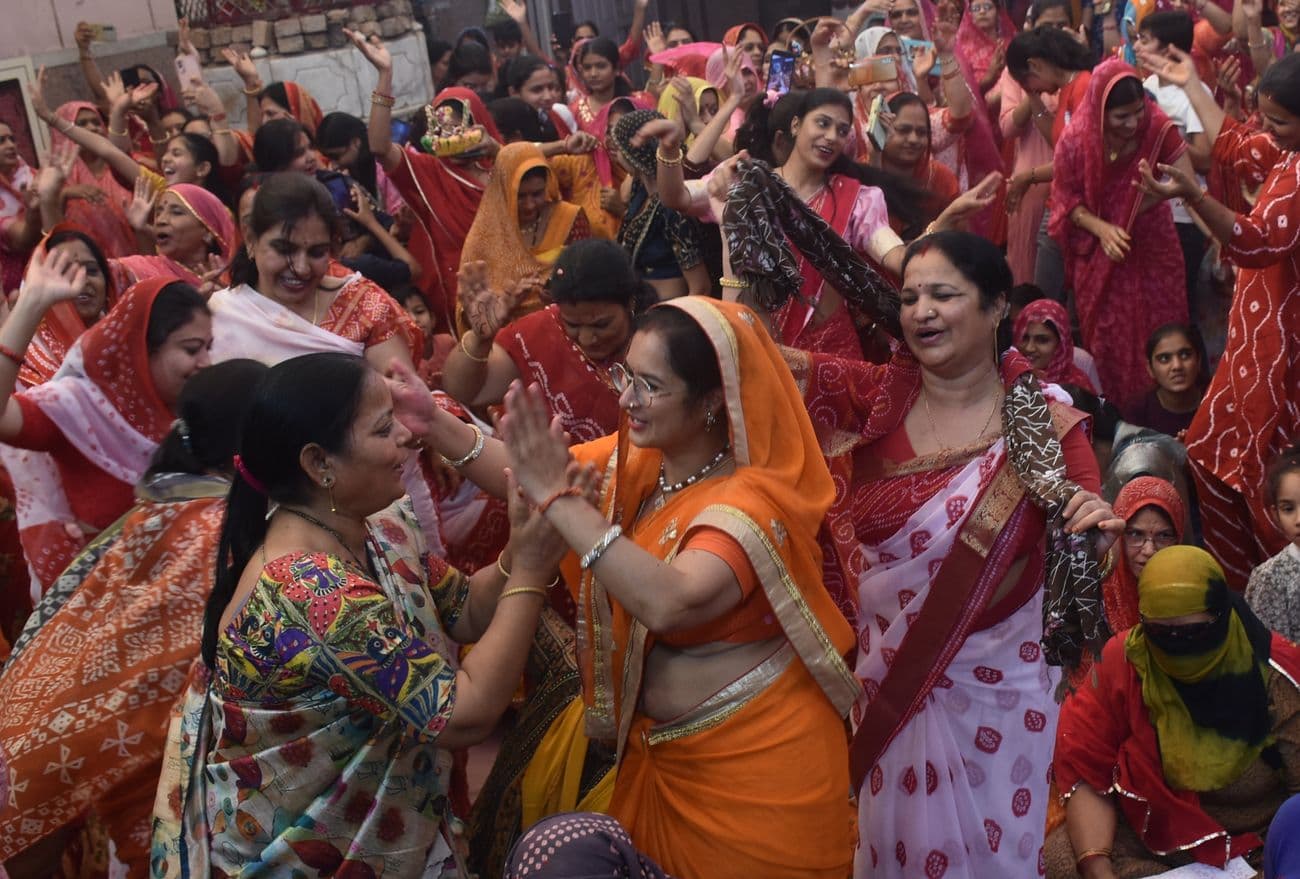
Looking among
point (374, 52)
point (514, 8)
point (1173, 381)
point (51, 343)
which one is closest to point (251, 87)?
point (374, 52)

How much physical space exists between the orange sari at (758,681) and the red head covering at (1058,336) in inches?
120

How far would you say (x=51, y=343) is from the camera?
4297mm

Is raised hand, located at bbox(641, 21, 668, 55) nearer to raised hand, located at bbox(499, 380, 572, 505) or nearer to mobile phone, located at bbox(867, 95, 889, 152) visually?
mobile phone, located at bbox(867, 95, 889, 152)

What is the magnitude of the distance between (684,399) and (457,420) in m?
0.64

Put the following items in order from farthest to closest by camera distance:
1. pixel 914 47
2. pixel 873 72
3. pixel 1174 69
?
pixel 914 47, pixel 873 72, pixel 1174 69

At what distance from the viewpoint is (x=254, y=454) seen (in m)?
2.34

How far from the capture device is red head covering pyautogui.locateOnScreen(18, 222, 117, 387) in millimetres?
4211

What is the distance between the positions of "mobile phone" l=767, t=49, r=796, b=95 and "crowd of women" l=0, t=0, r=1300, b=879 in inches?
95.7

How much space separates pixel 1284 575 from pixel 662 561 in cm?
242

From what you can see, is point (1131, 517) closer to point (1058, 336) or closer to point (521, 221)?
Answer: point (1058, 336)

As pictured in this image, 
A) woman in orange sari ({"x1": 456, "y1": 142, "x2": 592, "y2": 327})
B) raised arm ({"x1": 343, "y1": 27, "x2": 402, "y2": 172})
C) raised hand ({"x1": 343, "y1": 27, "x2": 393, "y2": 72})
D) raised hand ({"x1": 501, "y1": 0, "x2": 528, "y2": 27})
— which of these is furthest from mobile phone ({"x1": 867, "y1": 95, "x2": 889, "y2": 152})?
raised hand ({"x1": 501, "y1": 0, "x2": 528, "y2": 27})

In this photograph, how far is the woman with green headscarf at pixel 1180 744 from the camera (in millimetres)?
3576

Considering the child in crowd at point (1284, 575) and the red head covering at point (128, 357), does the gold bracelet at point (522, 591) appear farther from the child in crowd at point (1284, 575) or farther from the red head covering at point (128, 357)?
the child in crowd at point (1284, 575)

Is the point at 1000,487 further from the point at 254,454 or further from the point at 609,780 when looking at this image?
the point at 254,454
